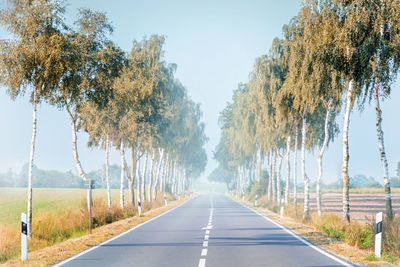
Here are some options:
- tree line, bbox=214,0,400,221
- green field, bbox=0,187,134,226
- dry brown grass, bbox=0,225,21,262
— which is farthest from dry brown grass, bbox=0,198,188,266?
Answer: tree line, bbox=214,0,400,221

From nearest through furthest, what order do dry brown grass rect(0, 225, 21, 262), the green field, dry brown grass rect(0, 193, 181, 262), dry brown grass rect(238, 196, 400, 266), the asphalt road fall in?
Result: the asphalt road, dry brown grass rect(238, 196, 400, 266), dry brown grass rect(0, 225, 21, 262), dry brown grass rect(0, 193, 181, 262), the green field

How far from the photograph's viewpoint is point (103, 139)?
35.9 metres

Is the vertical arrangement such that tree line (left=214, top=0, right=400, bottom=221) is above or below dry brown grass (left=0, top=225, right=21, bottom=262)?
above

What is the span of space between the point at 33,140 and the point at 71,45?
4.11 meters

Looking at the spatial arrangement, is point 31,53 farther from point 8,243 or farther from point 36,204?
point 36,204

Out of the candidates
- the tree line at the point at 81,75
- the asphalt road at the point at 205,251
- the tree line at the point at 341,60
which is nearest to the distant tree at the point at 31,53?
the tree line at the point at 81,75

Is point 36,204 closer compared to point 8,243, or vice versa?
point 8,243

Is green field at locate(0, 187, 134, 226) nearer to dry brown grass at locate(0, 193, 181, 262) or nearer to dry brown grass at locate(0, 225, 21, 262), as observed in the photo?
dry brown grass at locate(0, 193, 181, 262)

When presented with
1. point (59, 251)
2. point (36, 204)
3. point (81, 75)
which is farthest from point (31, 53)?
point (36, 204)

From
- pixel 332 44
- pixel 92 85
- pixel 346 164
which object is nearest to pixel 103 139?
pixel 92 85

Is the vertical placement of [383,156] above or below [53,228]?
above

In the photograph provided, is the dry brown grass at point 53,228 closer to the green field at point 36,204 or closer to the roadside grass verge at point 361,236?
the green field at point 36,204

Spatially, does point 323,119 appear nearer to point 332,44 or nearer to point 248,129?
point 248,129

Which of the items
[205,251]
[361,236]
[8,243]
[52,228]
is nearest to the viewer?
[205,251]
